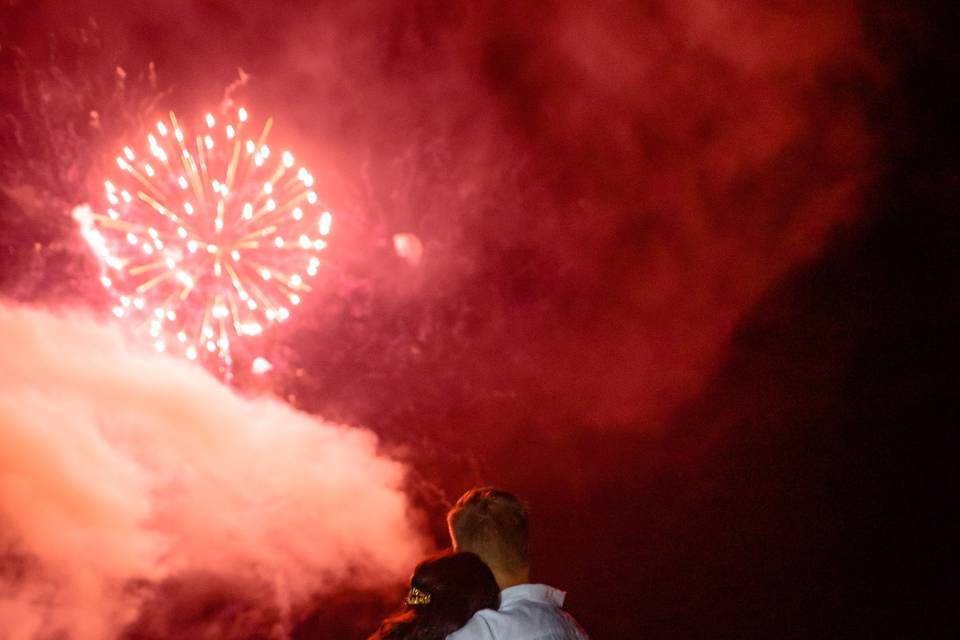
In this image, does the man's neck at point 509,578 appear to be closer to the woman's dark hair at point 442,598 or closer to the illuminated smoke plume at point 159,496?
the woman's dark hair at point 442,598

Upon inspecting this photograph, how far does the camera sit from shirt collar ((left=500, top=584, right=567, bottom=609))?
6.76 ft

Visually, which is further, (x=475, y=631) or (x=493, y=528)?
(x=493, y=528)

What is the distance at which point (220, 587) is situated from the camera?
935 centimetres

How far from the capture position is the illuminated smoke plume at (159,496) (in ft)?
26.4

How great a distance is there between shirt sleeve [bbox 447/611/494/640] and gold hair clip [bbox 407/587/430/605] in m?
0.11

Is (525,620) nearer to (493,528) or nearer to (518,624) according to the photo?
(518,624)

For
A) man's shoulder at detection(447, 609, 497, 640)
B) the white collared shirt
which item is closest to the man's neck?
the white collared shirt

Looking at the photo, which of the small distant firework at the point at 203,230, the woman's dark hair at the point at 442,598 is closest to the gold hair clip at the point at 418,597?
the woman's dark hair at the point at 442,598

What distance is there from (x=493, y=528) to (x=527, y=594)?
0.89ft

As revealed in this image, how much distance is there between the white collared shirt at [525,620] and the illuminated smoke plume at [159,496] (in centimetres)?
699

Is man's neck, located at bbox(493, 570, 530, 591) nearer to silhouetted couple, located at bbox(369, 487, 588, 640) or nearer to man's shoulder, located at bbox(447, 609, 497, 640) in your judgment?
silhouetted couple, located at bbox(369, 487, 588, 640)

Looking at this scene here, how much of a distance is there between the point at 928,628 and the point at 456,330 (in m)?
6.66

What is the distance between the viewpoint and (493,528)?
2.30m

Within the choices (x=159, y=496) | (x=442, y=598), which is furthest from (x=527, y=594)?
(x=159, y=496)
